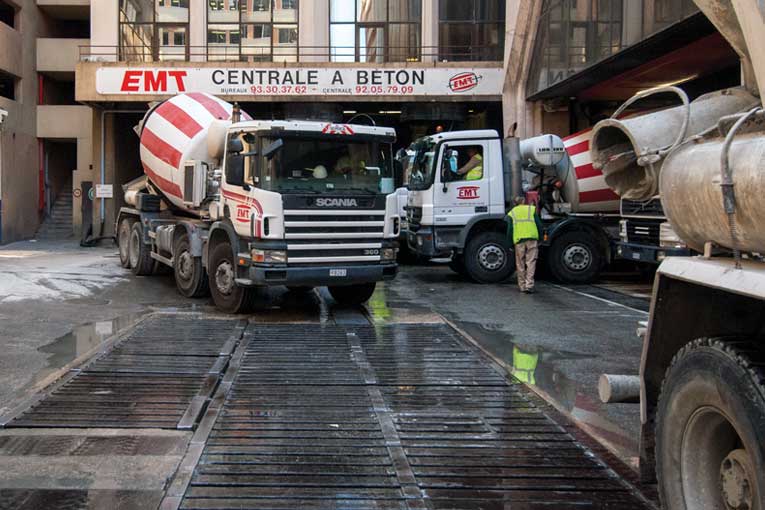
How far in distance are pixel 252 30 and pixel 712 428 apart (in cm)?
2614

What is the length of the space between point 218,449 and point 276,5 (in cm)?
2418

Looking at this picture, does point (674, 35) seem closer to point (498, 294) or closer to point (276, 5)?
point (498, 294)

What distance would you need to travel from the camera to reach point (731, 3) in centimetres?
328

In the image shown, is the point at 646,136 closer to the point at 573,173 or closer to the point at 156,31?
the point at 573,173

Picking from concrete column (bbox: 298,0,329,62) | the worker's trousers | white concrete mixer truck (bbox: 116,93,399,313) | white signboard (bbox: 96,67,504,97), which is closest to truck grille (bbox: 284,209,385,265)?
white concrete mixer truck (bbox: 116,93,399,313)

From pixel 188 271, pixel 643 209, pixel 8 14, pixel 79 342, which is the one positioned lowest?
pixel 79 342

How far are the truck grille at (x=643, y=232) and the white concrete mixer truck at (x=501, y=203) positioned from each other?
170 centimetres

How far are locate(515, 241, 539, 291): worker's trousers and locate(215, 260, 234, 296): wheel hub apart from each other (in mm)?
5678

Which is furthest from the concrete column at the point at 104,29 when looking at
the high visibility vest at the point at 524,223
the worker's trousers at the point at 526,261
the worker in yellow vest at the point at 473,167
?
the worker's trousers at the point at 526,261

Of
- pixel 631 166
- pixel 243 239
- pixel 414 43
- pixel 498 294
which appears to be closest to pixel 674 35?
pixel 498 294

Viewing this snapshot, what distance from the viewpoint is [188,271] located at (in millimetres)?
13031

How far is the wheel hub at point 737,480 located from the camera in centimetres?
280

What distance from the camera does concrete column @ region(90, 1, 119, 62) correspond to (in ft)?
86.9

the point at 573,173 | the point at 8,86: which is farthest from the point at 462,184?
the point at 8,86
